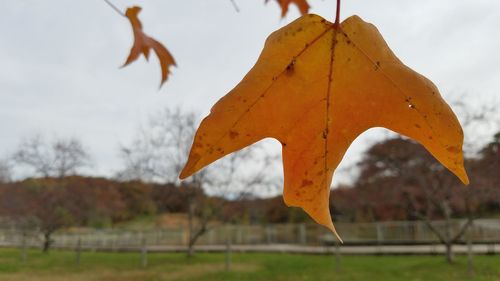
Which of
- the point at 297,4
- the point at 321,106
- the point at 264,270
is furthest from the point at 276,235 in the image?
the point at 321,106

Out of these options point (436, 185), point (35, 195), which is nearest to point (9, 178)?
point (35, 195)

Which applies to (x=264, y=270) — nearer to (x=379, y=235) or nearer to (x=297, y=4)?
(x=379, y=235)

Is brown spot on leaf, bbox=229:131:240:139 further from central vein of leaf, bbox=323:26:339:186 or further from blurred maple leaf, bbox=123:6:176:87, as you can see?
blurred maple leaf, bbox=123:6:176:87

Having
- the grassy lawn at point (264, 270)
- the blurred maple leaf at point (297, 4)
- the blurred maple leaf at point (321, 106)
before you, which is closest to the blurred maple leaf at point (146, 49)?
the blurred maple leaf at point (297, 4)

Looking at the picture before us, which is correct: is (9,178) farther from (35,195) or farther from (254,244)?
(254,244)

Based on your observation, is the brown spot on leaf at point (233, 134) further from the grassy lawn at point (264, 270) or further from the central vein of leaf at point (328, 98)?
the grassy lawn at point (264, 270)
